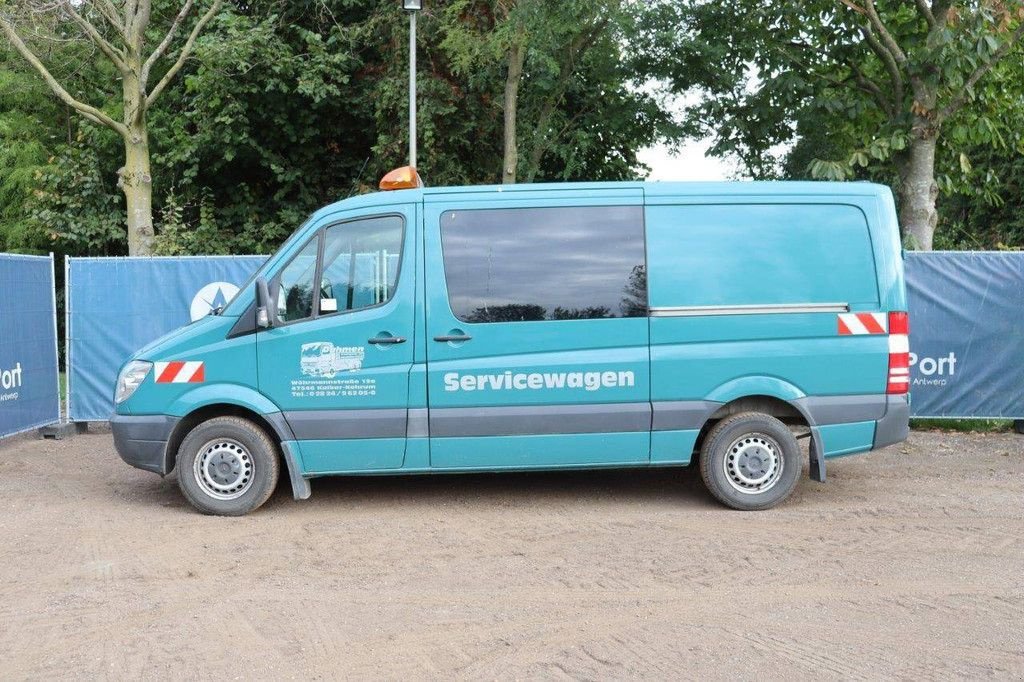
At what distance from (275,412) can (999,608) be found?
4.96 metres

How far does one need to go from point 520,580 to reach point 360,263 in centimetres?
282

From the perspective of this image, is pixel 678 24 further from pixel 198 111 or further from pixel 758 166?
pixel 198 111

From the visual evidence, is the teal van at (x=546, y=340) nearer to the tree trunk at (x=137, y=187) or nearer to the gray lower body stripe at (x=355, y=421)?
the gray lower body stripe at (x=355, y=421)

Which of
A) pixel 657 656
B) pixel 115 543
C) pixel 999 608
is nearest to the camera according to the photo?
pixel 657 656

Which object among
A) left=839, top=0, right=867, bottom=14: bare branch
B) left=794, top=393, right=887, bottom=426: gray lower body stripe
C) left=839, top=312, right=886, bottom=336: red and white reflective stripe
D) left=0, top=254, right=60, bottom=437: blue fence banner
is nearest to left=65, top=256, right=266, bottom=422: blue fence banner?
left=0, top=254, right=60, bottom=437: blue fence banner

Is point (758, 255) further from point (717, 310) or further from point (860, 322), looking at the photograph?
point (860, 322)

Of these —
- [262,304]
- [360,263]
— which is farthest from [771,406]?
[262,304]

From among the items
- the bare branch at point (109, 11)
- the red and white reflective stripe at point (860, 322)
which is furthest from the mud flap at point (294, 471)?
the bare branch at point (109, 11)

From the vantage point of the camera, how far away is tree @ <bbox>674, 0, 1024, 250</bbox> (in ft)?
41.0

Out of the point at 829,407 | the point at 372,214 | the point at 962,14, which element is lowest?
the point at 829,407

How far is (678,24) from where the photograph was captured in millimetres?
15250

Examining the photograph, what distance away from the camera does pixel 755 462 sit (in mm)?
7715

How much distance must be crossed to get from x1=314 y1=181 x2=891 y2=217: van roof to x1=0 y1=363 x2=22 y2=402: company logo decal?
4820mm

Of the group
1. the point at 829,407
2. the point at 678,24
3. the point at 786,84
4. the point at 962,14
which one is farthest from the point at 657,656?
the point at 678,24
